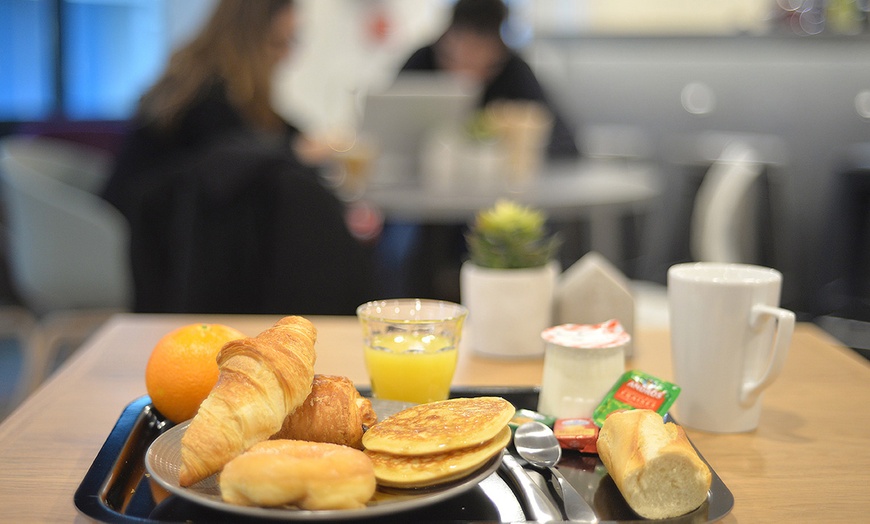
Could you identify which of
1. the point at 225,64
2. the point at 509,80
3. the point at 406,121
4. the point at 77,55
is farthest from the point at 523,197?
the point at 77,55

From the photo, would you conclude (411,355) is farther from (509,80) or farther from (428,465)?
(509,80)

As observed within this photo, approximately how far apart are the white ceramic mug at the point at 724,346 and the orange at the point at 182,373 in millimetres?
461

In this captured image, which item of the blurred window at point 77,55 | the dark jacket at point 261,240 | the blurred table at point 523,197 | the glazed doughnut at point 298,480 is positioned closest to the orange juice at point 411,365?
the glazed doughnut at point 298,480

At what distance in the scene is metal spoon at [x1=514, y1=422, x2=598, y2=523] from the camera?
0.66 meters

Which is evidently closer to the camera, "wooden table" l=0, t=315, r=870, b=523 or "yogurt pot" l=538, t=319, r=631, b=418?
"wooden table" l=0, t=315, r=870, b=523

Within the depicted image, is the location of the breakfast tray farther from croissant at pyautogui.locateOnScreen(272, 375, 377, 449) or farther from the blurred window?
the blurred window

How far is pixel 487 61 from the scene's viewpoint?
13.7 ft

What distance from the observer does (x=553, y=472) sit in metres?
0.74

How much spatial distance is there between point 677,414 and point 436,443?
1.20 ft

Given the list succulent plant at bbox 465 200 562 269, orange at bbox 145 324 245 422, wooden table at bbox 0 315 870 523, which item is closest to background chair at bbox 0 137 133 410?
wooden table at bbox 0 315 870 523

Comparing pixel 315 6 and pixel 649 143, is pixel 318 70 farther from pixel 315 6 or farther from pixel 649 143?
pixel 649 143

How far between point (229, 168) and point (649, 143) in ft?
11.7

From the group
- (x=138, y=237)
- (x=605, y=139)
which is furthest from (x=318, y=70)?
(x=138, y=237)

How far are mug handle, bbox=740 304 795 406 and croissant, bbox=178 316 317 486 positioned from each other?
43 centimetres
